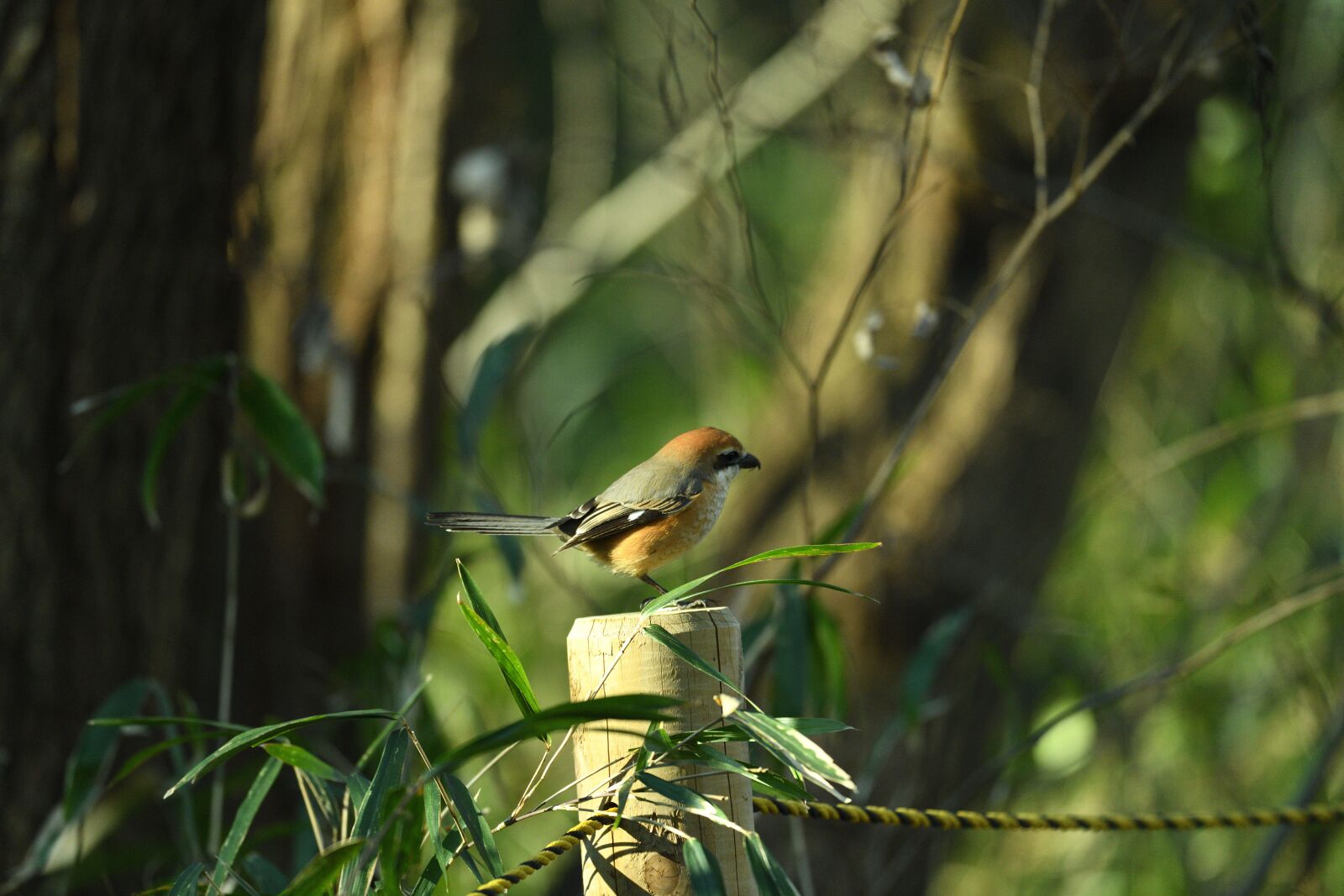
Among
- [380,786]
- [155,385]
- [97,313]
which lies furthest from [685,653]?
[97,313]

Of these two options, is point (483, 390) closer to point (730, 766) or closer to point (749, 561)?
point (749, 561)

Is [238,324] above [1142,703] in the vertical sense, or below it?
above

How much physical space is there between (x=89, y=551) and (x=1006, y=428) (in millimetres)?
3326

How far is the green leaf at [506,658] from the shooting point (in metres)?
1.77

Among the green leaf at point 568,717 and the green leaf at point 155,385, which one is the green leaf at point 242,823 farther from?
the green leaf at point 155,385

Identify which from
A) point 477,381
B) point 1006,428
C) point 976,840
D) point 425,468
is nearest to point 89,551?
point 477,381

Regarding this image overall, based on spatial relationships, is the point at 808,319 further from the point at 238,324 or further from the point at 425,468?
the point at 238,324

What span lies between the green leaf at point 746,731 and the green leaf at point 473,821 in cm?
36

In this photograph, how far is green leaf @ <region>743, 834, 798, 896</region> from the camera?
1713mm

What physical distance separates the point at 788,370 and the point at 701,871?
167 inches

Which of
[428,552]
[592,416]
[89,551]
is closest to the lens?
[89,551]

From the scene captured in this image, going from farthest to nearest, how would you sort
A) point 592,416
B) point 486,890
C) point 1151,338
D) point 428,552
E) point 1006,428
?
point 592,416 → point 1151,338 → point 428,552 → point 1006,428 → point 486,890

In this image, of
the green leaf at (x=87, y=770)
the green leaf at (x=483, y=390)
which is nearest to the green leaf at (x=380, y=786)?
the green leaf at (x=87, y=770)

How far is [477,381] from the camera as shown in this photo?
3.45 meters
